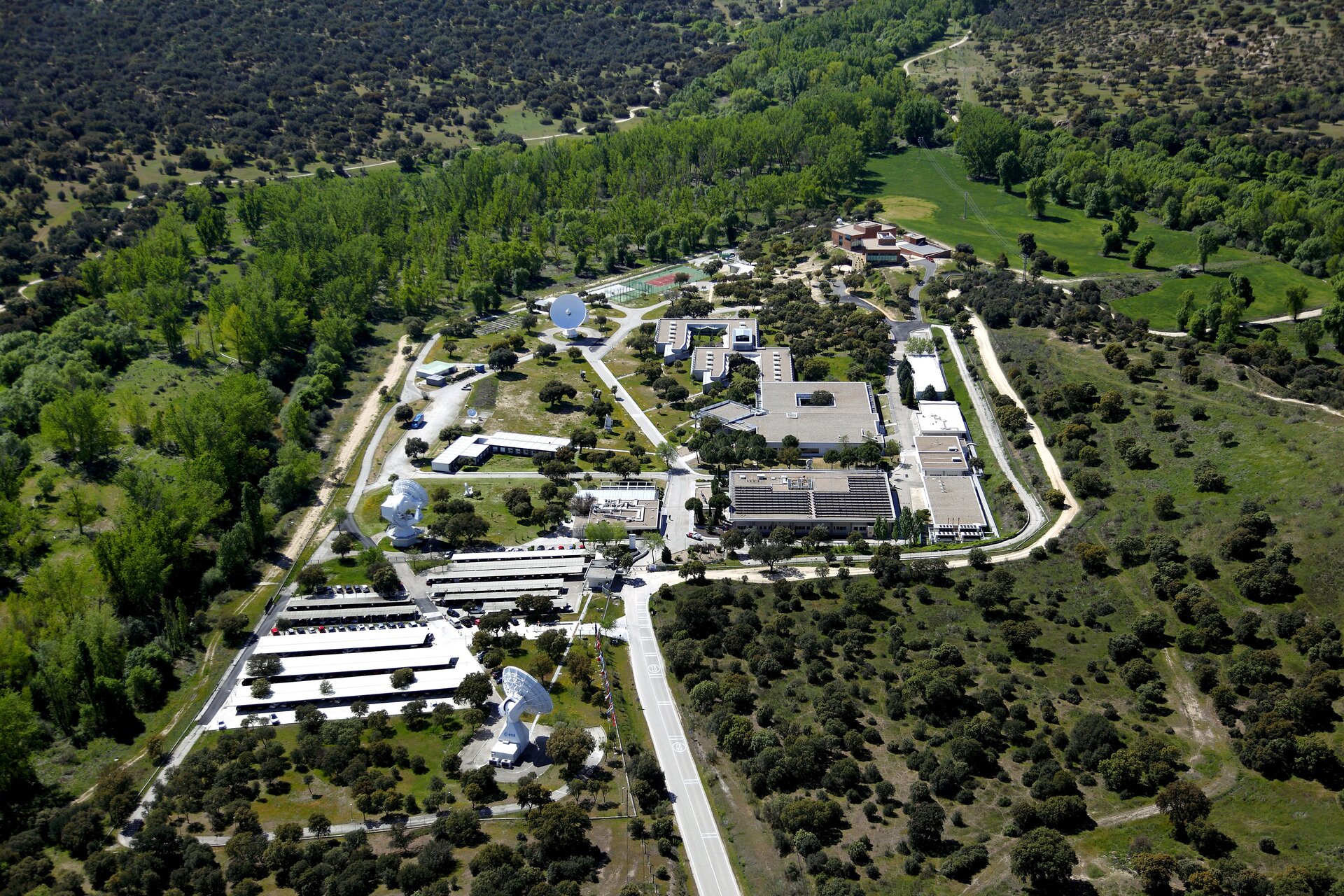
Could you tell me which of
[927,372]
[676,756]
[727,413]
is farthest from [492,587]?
[927,372]

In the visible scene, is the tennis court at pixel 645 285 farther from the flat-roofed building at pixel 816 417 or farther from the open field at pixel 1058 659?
the open field at pixel 1058 659

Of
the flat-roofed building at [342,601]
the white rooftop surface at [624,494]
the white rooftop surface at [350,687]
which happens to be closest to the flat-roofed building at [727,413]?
the white rooftop surface at [624,494]

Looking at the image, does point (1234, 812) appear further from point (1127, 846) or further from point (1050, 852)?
point (1050, 852)

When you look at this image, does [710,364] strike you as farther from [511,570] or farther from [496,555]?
[511,570]

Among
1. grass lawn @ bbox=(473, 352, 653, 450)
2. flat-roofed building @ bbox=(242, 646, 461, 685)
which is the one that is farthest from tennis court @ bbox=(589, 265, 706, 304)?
flat-roofed building @ bbox=(242, 646, 461, 685)

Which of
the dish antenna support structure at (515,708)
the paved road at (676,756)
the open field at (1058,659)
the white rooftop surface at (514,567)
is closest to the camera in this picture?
the paved road at (676,756)

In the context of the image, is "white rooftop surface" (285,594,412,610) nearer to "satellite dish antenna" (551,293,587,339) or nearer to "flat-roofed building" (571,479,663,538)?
"flat-roofed building" (571,479,663,538)

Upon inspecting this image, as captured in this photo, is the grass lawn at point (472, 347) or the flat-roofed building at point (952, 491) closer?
the flat-roofed building at point (952, 491)
